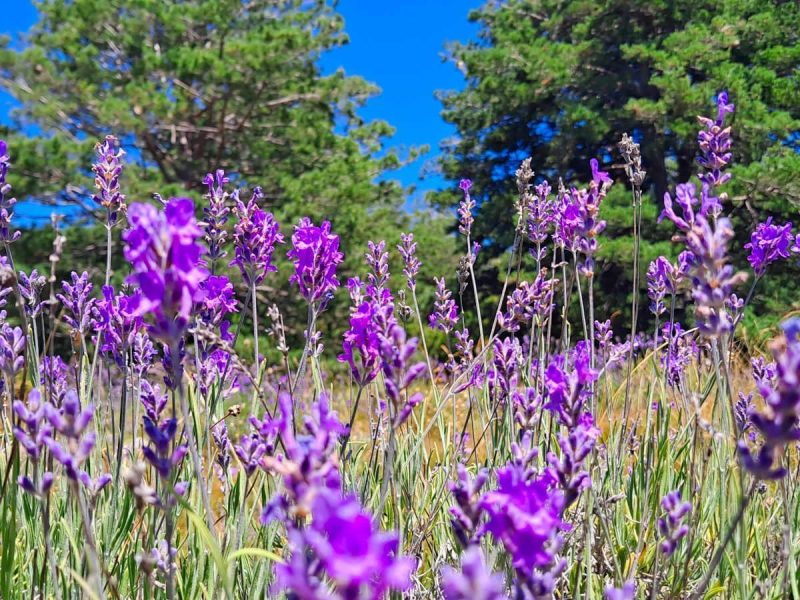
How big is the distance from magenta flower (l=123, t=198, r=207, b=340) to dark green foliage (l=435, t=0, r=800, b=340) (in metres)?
11.7

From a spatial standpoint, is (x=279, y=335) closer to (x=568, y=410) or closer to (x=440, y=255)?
(x=568, y=410)

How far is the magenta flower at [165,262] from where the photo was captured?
0.99m

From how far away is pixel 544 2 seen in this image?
1756 cm

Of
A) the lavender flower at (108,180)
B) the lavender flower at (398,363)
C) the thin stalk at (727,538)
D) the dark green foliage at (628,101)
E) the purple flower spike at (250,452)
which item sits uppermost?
→ the dark green foliage at (628,101)

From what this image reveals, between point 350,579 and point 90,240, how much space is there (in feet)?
49.8

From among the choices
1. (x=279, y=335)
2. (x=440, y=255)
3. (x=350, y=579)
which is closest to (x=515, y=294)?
(x=279, y=335)

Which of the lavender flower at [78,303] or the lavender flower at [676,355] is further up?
the lavender flower at [78,303]

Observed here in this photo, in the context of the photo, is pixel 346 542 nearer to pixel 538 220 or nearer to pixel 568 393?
pixel 568 393

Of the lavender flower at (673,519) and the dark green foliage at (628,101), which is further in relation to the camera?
the dark green foliage at (628,101)

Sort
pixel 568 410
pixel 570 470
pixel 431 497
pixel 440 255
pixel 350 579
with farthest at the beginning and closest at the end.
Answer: pixel 440 255, pixel 431 497, pixel 568 410, pixel 570 470, pixel 350 579

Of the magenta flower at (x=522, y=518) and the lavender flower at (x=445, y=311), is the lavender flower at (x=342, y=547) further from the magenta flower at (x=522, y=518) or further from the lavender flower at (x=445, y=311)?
the lavender flower at (x=445, y=311)

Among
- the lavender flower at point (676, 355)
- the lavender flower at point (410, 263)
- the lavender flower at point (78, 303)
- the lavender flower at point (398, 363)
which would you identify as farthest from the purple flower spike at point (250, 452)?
the lavender flower at point (676, 355)

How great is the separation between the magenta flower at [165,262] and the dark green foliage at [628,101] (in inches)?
460

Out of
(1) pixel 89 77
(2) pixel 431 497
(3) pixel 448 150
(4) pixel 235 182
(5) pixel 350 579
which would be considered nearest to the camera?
(5) pixel 350 579
